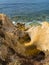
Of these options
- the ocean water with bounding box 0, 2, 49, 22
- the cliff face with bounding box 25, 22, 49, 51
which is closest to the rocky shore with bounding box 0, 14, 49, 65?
Answer: the cliff face with bounding box 25, 22, 49, 51

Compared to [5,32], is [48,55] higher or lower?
lower

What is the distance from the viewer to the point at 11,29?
23.5ft

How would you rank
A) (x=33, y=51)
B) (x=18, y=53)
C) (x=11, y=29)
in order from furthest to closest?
1. (x=11, y=29)
2. (x=33, y=51)
3. (x=18, y=53)

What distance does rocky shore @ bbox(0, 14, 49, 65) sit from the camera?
232 inches

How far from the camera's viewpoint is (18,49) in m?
6.32

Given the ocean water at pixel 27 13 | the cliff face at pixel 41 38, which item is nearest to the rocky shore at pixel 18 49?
the cliff face at pixel 41 38

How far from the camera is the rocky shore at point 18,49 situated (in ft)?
19.3

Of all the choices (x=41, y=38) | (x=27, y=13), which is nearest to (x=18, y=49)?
(x=41, y=38)

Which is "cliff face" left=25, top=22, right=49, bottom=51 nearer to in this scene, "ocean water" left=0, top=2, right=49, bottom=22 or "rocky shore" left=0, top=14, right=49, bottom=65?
"rocky shore" left=0, top=14, right=49, bottom=65

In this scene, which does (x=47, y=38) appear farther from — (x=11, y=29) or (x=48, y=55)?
(x=11, y=29)

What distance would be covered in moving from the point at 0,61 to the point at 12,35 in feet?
3.14

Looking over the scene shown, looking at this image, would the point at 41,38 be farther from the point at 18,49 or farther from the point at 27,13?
the point at 27,13

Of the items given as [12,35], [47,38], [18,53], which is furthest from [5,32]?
[47,38]

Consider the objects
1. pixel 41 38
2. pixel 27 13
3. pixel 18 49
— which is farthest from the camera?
pixel 27 13
